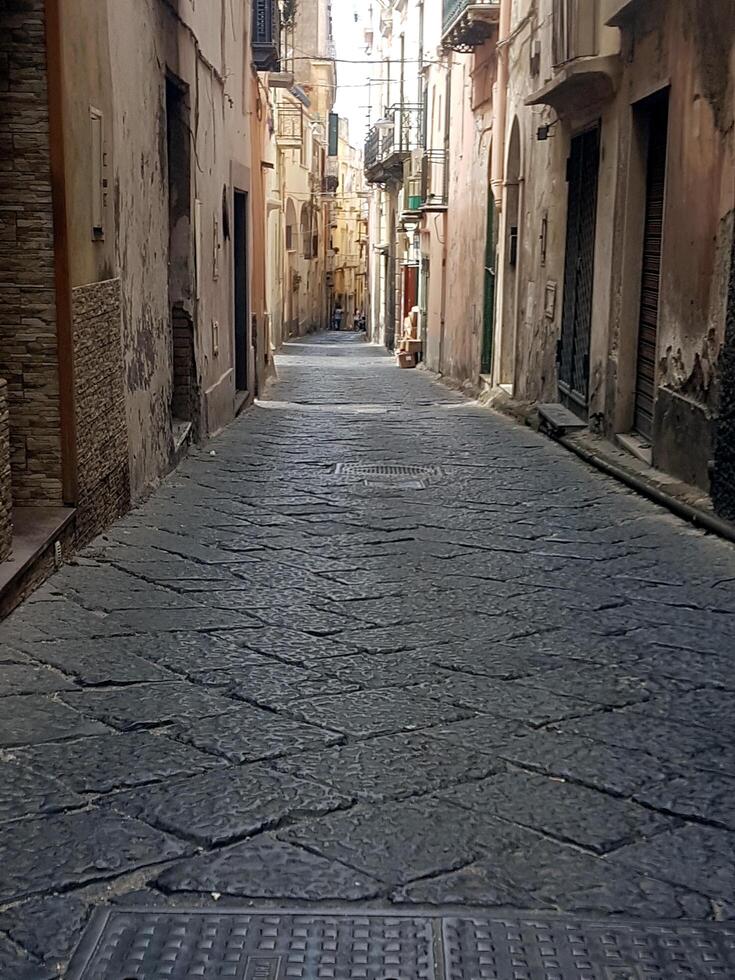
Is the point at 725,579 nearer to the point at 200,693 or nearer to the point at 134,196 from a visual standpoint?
the point at 200,693

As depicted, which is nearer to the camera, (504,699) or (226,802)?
(226,802)

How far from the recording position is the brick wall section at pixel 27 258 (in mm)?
5191

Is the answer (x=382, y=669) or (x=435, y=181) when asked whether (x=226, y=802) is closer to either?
(x=382, y=669)

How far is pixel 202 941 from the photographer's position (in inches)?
96.7

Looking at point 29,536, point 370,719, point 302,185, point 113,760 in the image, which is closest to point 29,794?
point 113,760

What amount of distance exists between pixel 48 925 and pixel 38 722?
1.16 m

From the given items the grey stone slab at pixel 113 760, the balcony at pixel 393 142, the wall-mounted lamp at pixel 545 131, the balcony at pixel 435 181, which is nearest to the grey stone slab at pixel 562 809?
the grey stone slab at pixel 113 760

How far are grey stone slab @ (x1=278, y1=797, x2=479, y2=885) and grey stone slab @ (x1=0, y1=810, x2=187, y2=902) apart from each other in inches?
12.7

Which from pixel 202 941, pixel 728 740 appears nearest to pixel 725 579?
pixel 728 740

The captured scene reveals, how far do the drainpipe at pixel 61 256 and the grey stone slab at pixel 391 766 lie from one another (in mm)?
2543

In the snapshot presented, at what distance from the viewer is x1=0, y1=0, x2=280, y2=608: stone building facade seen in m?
5.25

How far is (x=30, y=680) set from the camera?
3959 millimetres

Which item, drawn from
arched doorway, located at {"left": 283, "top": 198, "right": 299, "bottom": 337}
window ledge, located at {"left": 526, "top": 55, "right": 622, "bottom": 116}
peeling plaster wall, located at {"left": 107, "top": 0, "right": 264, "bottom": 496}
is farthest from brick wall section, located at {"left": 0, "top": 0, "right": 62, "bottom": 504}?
arched doorway, located at {"left": 283, "top": 198, "right": 299, "bottom": 337}

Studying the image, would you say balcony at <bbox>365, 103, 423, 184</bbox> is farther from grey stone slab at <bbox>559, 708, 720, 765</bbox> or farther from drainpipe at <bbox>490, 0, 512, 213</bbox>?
grey stone slab at <bbox>559, 708, 720, 765</bbox>
